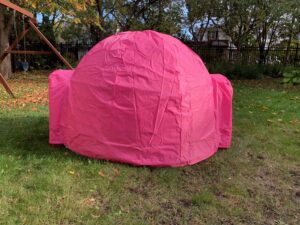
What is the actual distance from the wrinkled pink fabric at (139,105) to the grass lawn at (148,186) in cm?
21

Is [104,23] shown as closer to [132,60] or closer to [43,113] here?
[43,113]

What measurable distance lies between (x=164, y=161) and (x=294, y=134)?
9.83 ft

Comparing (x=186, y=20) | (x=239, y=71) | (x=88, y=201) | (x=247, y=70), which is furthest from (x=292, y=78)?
(x=88, y=201)

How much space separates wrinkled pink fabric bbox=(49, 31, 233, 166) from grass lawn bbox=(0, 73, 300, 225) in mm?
214

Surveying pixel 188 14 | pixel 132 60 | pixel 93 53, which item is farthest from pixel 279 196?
pixel 188 14

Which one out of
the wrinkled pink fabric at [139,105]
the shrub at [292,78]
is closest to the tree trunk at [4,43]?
the shrub at [292,78]

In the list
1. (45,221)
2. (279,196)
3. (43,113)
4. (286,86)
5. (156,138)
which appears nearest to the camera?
(45,221)

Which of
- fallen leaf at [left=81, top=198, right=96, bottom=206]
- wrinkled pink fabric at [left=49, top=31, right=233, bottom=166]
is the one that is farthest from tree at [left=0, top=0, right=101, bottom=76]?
fallen leaf at [left=81, top=198, right=96, bottom=206]

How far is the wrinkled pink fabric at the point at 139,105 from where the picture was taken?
4.66 meters

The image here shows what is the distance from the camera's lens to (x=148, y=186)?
426 centimetres

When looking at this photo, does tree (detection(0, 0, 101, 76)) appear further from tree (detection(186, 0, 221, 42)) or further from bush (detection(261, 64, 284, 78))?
bush (detection(261, 64, 284, 78))

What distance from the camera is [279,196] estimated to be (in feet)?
13.6

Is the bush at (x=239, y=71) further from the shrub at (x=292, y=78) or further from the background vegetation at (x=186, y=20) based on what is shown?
the background vegetation at (x=186, y=20)

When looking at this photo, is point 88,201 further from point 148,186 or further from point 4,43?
point 4,43
